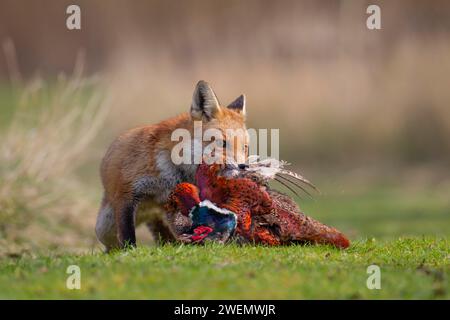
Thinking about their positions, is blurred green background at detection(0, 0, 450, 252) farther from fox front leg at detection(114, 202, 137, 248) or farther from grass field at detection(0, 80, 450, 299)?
fox front leg at detection(114, 202, 137, 248)

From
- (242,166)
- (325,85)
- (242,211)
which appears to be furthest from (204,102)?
(325,85)

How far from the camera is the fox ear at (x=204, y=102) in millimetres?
8336

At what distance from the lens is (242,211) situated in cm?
778

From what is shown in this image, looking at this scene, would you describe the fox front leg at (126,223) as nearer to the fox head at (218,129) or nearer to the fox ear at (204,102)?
the fox head at (218,129)

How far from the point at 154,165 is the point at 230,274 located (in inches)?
92.9

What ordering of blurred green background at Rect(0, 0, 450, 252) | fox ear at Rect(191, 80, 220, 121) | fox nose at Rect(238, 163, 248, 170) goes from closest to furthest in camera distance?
1. fox nose at Rect(238, 163, 248, 170)
2. fox ear at Rect(191, 80, 220, 121)
3. blurred green background at Rect(0, 0, 450, 252)

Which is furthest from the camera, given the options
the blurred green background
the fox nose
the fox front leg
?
the blurred green background

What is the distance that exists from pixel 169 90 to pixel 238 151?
415 inches

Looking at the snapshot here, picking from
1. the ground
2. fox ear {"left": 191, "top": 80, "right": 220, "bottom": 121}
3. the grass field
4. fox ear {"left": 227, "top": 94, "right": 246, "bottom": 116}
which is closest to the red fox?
fox ear {"left": 191, "top": 80, "right": 220, "bottom": 121}

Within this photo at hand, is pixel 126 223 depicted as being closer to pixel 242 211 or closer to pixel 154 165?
pixel 154 165

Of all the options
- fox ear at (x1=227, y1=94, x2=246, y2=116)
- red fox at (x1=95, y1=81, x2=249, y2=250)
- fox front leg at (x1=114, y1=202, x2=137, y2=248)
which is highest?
fox ear at (x1=227, y1=94, x2=246, y2=116)

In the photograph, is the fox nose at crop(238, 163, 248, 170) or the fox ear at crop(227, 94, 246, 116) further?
the fox ear at crop(227, 94, 246, 116)

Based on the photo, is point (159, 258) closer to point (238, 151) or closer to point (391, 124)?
point (238, 151)

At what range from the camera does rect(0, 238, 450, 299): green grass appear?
5863mm
